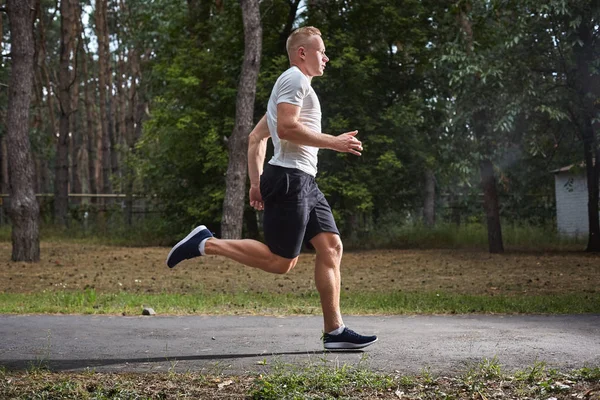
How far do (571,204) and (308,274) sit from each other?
21504 millimetres

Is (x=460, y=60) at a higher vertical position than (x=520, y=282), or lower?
higher

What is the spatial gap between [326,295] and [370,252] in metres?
19.3

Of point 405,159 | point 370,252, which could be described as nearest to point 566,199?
point 405,159

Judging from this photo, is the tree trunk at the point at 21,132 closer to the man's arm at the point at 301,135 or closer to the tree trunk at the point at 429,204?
the man's arm at the point at 301,135

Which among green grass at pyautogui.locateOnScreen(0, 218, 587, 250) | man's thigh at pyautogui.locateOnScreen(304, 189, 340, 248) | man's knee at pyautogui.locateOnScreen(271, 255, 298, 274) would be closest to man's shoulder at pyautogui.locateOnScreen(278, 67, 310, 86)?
man's thigh at pyautogui.locateOnScreen(304, 189, 340, 248)

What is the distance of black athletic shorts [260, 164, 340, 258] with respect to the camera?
599 cm

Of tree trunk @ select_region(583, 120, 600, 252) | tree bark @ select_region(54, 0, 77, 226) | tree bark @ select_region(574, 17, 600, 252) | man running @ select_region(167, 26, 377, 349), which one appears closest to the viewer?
man running @ select_region(167, 26, 377, 349)

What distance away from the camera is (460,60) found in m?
21.9

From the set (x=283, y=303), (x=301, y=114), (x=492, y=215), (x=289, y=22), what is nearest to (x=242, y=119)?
(x=289, y=22)

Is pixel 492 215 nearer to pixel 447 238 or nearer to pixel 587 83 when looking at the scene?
pixel 447 238

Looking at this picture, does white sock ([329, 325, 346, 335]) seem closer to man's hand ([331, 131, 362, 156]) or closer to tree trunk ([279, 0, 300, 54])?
man's hand ([331, 131, 362, 156])

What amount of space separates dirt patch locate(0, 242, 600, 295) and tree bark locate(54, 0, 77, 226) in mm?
10900

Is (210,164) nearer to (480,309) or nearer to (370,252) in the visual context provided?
(370,252)

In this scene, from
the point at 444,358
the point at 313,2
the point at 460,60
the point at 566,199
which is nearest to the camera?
the point at 444,358
